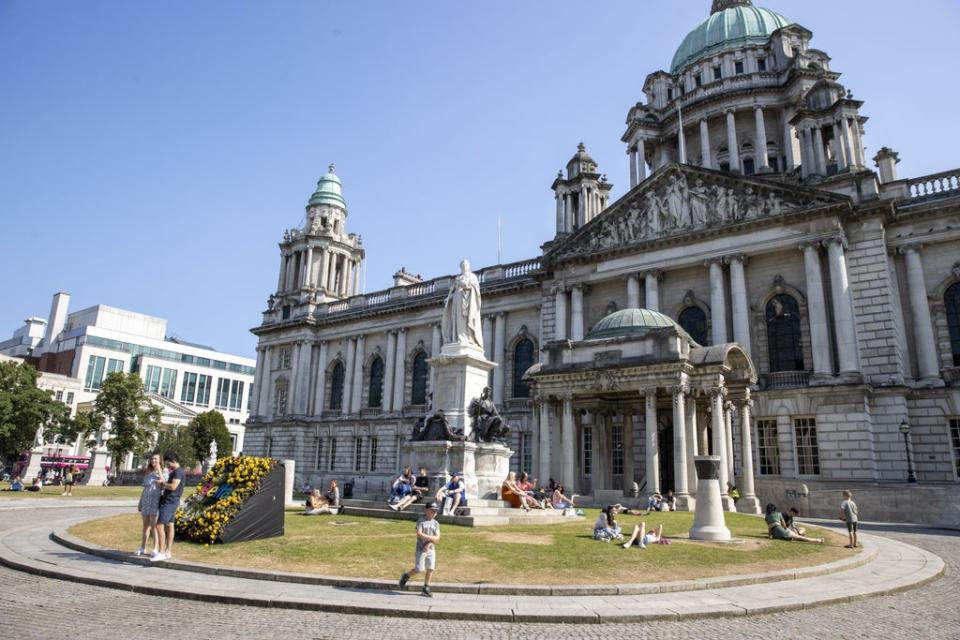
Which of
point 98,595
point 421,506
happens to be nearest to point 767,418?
point 421,506

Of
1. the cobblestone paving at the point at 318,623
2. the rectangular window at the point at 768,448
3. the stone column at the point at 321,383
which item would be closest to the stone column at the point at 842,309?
the rectangular window at the point at 768,448

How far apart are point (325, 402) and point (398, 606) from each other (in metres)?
51.2

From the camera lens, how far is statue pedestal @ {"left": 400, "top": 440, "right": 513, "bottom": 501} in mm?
17734

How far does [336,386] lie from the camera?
191ft

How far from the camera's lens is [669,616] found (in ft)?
27.6

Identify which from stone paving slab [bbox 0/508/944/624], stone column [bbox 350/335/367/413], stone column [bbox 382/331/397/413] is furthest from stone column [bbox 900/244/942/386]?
stone column [bbox 350/335/367/413]

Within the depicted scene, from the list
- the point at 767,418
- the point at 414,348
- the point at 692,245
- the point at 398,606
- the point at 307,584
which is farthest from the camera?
the point at 414,348

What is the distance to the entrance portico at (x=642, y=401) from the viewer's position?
1071 inches

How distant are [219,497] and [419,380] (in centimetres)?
3859

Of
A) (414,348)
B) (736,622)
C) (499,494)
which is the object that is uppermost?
Result: (414,348)

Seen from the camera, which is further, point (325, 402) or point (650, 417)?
point (325, 402)

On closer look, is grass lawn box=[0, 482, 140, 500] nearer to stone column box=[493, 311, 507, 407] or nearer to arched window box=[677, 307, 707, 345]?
stone column box=[493, 311, 507, 407]

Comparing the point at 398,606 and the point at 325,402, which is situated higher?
the point at 325,402

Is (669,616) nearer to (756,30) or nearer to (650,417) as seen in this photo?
(650,417)
